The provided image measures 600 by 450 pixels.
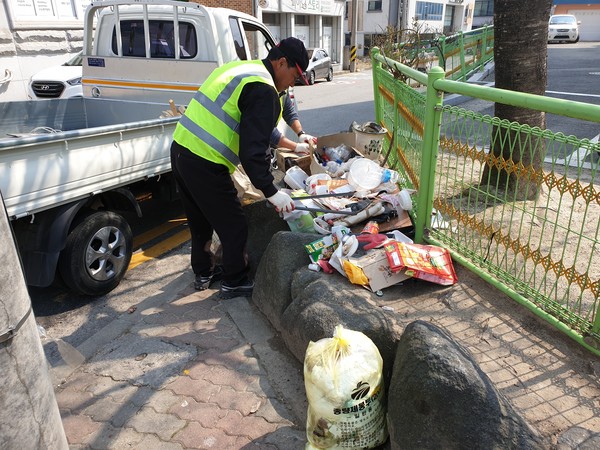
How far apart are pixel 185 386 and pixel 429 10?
48989 mm

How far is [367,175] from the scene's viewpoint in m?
4.04

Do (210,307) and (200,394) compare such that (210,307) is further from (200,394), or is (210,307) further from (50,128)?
(50,128)

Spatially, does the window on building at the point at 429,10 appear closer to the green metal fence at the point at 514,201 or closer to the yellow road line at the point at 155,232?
the yellow road line at the point at 155,232

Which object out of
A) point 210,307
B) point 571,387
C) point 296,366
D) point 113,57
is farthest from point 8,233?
point 113,57

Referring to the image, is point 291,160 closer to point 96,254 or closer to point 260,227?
point 260,227

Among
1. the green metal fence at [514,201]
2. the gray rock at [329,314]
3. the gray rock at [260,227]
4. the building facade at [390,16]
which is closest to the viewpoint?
the green metal fence at [514,201]

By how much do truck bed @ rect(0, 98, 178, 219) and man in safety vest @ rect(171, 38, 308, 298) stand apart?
0.52 m

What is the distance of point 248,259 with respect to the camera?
3.90 m

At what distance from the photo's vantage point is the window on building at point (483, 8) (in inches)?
2199

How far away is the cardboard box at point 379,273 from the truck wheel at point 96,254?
186 cm

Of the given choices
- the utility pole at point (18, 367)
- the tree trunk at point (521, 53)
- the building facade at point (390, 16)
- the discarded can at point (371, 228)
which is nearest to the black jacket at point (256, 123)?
the discarded can at point (371, 228)

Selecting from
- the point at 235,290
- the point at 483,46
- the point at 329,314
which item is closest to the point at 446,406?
the point at 329,314

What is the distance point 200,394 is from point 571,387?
1.85m

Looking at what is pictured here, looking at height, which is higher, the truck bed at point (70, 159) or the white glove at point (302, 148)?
the truck bed at point (70, 159)
